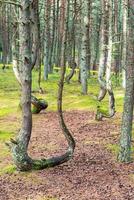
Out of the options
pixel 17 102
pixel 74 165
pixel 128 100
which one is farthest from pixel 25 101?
pixel 17 102

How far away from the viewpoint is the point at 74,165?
14453 millimetres

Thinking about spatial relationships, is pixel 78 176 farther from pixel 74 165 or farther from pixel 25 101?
pixel 25 101

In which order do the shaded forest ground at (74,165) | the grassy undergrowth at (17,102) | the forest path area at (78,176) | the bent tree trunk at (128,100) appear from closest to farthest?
the forest path area at (78,176) < the shaded forest ground at (74,165) < the bent tree trunk at (128,100) < the grassy undergrowth at (17,102)

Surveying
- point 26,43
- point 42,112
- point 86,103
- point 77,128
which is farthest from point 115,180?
point 86,103

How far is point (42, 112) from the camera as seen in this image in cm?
2441

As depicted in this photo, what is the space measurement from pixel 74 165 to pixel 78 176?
3.36 ft

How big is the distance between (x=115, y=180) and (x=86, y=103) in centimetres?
1392

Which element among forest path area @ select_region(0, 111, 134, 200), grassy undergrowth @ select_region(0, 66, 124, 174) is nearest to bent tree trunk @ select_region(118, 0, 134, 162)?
forest path area @ select_region(0, 111, 134, 200)

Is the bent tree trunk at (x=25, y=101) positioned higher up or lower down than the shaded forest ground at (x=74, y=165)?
higher up

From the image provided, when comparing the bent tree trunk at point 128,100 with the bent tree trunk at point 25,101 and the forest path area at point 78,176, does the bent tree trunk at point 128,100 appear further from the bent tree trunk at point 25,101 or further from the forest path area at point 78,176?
the bent tree trunk at point 25,101

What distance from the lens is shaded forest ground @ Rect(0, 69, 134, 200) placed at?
1238 cm

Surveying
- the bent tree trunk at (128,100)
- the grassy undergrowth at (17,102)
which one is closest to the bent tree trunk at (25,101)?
the grassy undergrowth at (17,102)

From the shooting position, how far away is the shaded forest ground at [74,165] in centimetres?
1238

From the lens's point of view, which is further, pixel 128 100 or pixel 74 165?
pixel 74 165
